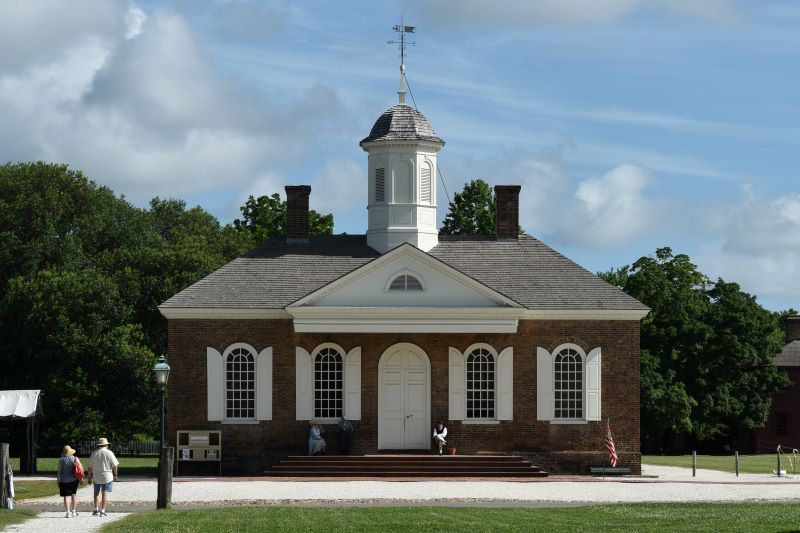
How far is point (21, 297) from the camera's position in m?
56.4

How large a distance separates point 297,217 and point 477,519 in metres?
20.1

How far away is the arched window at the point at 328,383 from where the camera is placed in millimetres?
41500

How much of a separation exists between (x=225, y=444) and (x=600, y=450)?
10.4 metres

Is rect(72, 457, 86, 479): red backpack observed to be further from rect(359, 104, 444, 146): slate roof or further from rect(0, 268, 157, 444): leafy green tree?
rect(0, 268, 157, 444): leafy green tree

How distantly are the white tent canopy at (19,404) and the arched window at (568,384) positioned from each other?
14.2m

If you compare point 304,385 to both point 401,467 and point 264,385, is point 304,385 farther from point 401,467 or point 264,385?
point 401,467

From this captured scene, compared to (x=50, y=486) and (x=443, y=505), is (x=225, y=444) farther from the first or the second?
(x=443, y=505)

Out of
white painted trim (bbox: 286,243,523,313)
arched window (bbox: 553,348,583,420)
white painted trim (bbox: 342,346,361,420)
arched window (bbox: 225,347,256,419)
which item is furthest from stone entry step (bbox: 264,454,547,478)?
white painted trim (bbox: 286,243,523,313)

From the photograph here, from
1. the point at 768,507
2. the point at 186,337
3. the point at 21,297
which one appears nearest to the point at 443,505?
the point at 768,507

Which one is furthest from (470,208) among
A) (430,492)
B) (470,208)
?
(430,492)

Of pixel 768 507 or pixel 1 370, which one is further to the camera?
pixel 1 370

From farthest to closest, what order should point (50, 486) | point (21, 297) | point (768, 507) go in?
point (21, 297) → point (50, 486) → point (768, 507)

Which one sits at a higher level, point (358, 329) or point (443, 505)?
point (358, 329)

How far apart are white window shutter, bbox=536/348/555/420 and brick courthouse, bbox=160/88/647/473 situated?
0.03 metres
